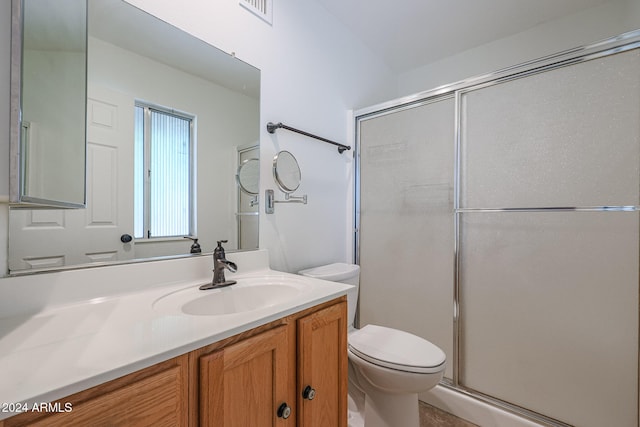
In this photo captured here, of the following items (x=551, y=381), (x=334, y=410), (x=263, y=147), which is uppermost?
(x=263, y=147)

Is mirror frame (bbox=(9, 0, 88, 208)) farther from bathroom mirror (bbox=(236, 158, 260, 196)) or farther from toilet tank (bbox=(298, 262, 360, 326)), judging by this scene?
toilet tank (bbox=(298, 262, 360, 326))

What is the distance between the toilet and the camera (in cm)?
114

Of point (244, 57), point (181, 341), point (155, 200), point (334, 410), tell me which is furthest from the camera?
point (244, 57)

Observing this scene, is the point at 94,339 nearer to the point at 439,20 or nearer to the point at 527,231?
the point at 527,231

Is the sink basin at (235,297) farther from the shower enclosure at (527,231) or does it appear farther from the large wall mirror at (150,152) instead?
the shower enclosure at (527,231)

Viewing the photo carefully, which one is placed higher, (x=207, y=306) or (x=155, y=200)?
(x=155, y=200)

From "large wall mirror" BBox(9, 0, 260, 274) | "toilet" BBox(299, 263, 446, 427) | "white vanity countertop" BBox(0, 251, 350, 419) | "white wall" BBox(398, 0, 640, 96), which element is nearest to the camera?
"white vanity countertop" BBox(0, 251, 350, 419)

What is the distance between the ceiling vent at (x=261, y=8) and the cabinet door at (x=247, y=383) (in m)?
1.49

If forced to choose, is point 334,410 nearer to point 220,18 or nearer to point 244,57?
point 244,57

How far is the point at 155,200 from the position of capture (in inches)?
41.6

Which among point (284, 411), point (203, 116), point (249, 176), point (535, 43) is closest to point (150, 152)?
point (203, 116)

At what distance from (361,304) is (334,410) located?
3.64 ft

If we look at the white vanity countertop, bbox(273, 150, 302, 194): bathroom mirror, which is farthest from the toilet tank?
the white vanity countertop

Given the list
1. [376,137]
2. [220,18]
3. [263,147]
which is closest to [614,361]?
[376,137]
